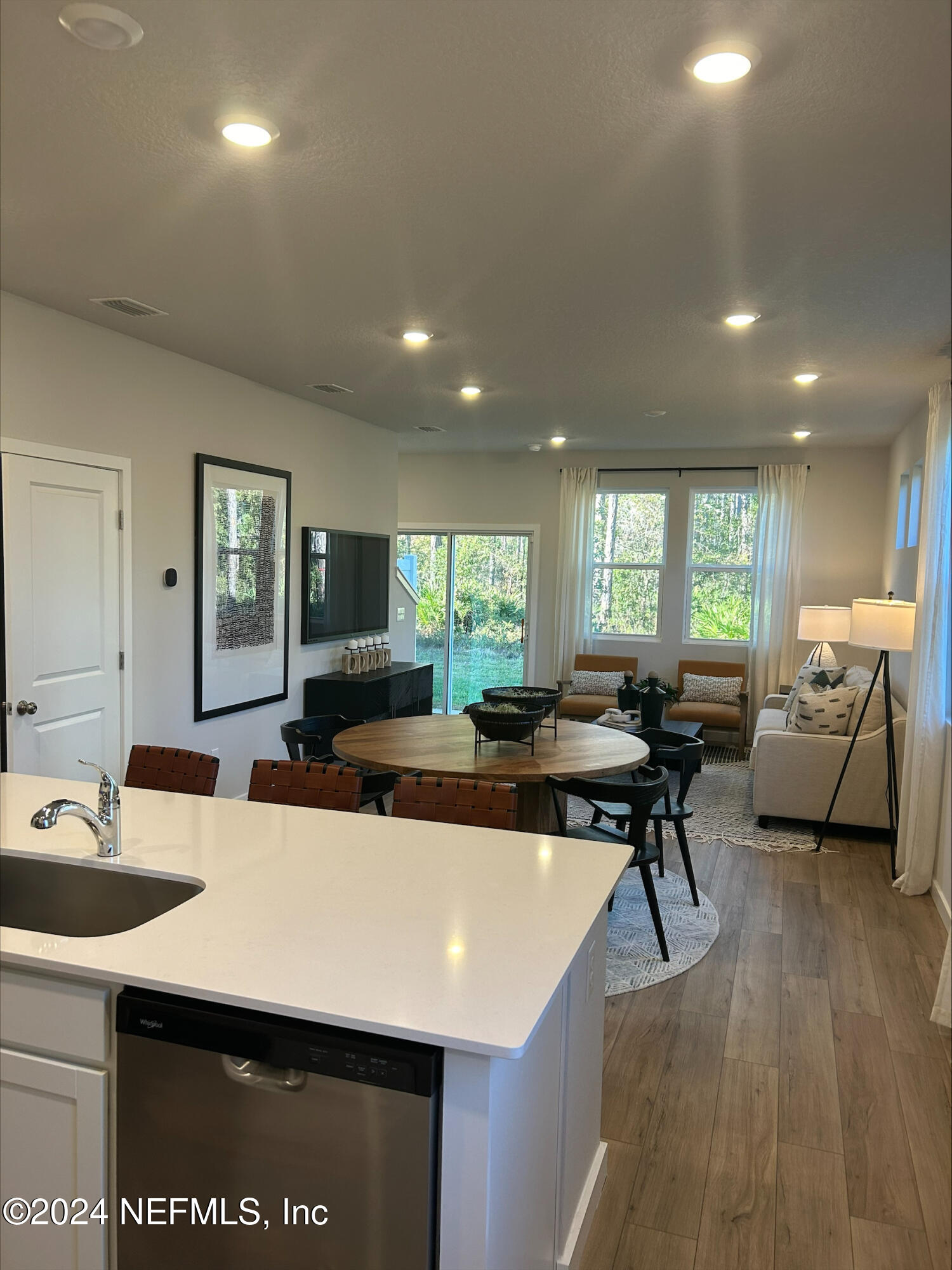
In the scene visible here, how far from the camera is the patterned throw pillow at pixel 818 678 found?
6098 mm

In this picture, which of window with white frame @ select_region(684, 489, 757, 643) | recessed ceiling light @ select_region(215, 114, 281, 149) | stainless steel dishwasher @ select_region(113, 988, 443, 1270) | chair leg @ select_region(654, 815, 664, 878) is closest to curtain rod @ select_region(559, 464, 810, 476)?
window with white frame @ select_region(684, 489, 757, 643)

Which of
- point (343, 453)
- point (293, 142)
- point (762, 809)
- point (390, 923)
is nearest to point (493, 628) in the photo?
point (343, 453)

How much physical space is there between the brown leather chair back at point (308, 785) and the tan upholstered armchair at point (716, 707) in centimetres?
507

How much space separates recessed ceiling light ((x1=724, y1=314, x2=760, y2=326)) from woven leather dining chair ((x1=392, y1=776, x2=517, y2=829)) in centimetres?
230

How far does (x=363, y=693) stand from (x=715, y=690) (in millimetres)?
3205

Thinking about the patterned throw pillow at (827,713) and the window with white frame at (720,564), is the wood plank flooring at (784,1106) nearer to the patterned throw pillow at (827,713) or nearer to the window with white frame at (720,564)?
the patterned throw pillow at (827,713)

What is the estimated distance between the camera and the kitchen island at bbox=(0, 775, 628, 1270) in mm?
1276

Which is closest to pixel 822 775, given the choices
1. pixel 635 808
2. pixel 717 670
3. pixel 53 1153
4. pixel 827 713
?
pixel 827 713

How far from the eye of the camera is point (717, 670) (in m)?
7.74

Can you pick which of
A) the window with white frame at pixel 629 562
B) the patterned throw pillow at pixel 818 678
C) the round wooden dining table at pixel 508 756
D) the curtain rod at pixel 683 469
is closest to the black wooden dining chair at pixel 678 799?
the round wooden dining table at pixel 508 756

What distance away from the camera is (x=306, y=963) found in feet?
4.65

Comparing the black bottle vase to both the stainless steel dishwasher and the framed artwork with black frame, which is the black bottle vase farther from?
the stainless steel dishwasher

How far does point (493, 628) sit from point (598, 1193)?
22.5ft

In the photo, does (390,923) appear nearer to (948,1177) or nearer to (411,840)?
(411,840)
